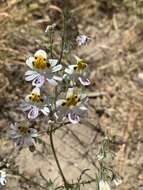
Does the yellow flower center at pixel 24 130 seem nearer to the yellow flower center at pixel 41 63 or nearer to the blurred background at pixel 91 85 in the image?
the yellow flower center at pixel 41 63

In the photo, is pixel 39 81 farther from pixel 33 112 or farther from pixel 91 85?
pixel 91 85

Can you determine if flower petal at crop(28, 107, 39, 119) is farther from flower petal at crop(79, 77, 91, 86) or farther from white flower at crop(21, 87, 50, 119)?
flower petal at crop(79, 77, 91, 86)

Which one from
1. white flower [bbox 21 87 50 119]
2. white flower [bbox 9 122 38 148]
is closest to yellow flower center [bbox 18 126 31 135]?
white flower [bbox 9 122 38 148]

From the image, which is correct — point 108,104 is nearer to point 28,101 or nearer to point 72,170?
point 72,170

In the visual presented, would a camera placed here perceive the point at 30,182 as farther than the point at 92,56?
No

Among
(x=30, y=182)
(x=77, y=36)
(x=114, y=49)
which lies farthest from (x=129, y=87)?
(x=77, y=36)

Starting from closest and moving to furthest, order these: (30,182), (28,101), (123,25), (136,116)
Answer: (28,101) < (30,182) < (136,116) < (123,25)

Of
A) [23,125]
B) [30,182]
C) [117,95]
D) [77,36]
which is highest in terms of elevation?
[77,36]
